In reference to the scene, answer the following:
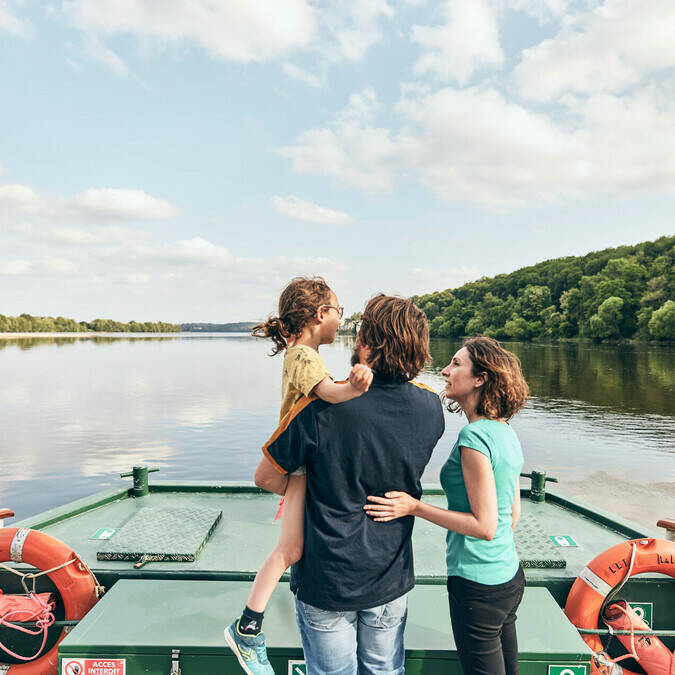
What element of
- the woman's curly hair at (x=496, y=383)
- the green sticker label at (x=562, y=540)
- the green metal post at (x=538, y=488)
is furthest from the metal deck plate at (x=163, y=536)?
the green metal post at (x=538, y=488)

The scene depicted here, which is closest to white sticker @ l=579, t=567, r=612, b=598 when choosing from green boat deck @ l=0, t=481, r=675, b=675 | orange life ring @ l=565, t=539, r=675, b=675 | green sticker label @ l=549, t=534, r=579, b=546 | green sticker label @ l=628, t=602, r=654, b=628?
orange life ring @ l=565, t=539, r=675, b=675

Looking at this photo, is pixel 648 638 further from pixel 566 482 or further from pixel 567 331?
pixel 567 331

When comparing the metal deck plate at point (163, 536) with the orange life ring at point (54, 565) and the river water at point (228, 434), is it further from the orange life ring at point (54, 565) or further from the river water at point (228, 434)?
the river water at point (228, 434)

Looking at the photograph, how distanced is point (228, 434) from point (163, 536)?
18.1m

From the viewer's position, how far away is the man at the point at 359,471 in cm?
192

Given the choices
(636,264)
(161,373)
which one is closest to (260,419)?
(161,373)

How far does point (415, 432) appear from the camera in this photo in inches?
78.2

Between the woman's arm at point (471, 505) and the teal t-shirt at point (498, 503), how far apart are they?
2.4 inches

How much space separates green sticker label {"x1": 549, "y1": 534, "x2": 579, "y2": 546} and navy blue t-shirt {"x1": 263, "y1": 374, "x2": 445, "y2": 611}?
287 cm

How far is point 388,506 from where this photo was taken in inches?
78.3

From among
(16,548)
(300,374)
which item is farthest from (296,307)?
(16,548)

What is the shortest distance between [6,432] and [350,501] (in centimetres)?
2623

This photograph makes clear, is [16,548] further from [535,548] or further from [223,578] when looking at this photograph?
[535,548]

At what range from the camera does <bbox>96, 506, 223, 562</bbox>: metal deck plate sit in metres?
3.73
